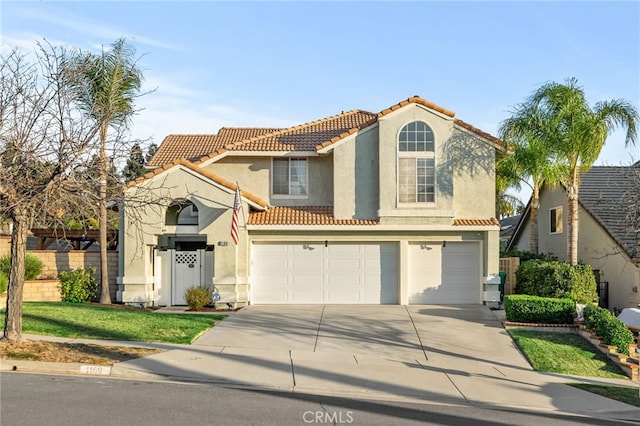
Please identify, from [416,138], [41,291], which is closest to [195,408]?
[41,291]

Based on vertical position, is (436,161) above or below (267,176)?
above

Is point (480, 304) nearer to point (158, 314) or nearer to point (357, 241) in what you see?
point (357, 241)

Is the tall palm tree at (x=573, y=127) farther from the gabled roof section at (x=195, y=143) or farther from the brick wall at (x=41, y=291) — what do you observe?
the brick wall at (x=41, y=291)

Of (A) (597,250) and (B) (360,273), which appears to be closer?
(B) (360,273)

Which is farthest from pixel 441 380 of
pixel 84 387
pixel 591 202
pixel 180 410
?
pixel 591 202

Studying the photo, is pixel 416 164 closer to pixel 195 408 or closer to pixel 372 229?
pixel 372 229

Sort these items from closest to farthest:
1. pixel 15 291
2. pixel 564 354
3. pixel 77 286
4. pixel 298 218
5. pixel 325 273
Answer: pixel 15 291
pixel 564 354
pixel 77 286
pixel 298 218
pixel 325 273

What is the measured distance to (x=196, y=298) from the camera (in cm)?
2014

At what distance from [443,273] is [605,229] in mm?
5935

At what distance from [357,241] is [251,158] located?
4772mm

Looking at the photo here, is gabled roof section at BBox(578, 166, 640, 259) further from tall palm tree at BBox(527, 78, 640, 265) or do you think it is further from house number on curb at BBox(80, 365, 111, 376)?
house number on curb at BBox(80, 365, 111, 376)

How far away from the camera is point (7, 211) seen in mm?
12492

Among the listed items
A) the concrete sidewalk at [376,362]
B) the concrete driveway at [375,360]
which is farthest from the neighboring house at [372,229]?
the concrete sidewalk at [376,362]

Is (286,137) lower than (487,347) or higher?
higher
